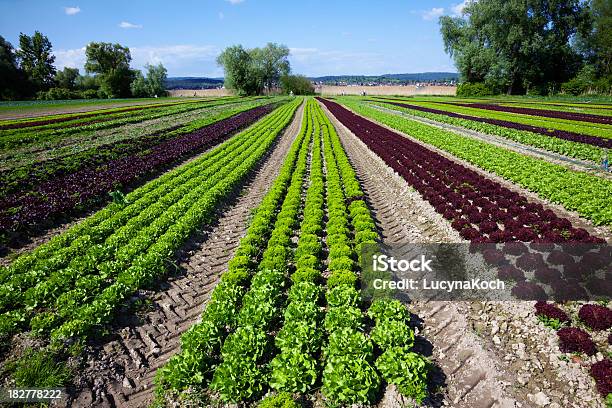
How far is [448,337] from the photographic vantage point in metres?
7.48

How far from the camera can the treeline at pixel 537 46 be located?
74188 mm

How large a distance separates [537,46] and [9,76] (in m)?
121

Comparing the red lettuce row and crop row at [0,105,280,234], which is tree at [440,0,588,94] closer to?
the red lettuce row

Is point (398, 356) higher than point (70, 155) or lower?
lower

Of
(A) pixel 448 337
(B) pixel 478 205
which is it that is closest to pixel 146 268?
(A) pixel 448 337

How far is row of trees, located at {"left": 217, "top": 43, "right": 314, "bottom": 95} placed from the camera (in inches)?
4515

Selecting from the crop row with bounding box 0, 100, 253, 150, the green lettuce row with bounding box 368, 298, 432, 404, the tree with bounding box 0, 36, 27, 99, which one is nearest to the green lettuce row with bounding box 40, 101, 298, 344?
the green lettuce row with bounding box 368, 298, 432, 404

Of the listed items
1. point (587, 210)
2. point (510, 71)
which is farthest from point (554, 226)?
point (510, 71)

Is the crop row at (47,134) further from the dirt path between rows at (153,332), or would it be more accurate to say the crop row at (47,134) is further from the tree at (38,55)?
the tree at (38,55)

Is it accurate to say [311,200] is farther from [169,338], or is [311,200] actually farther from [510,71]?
[510,71]

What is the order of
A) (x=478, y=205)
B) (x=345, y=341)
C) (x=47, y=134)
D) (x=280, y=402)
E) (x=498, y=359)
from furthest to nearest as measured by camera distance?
(x=47, y=134) < (x=478, y=205) < (x=498, y=359) < (x=345, y=341) < (x=280, y=402)

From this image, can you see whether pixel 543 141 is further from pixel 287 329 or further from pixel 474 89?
pixel 474 89

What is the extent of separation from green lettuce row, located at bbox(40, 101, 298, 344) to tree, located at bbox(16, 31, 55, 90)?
114m

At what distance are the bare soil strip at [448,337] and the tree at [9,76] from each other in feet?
344
